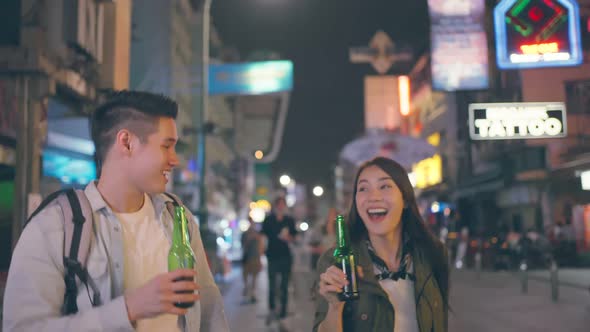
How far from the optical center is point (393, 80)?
33.3 m

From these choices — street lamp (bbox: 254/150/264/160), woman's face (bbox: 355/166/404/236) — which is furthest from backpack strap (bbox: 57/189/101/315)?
street lamp (bbox: 254/150/264/160)

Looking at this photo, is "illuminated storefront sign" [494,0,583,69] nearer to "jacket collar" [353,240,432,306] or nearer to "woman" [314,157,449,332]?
"woman" [314,157,449,332]

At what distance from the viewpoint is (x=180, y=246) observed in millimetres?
2504

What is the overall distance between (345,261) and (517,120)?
772 centimetres

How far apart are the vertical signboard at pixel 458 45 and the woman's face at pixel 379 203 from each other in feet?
38.4

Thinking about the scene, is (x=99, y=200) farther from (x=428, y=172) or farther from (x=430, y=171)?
(x=428, y=172)

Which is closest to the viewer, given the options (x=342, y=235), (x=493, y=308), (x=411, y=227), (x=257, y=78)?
(x=342, y=235)

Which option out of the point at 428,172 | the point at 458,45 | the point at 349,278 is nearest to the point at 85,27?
the point at 458,45

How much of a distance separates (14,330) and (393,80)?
106 ft

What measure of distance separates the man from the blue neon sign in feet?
53.0

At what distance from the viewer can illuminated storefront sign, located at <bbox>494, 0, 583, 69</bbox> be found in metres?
12.0

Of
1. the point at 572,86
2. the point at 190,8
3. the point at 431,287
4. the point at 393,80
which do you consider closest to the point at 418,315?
the point at 431,287

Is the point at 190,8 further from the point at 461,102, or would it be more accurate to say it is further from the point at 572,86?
the point at 572,86

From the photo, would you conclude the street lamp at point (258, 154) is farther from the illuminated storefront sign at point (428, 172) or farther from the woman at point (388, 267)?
the woman at point (388, 267)
